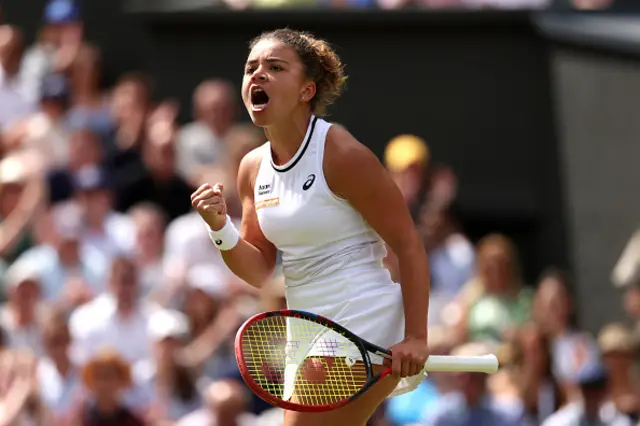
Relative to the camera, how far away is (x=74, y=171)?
10.1 meters

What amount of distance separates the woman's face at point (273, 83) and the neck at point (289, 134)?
3 centimetres

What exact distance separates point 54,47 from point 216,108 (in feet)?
5.93

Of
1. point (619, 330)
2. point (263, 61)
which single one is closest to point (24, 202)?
point (619, 330)

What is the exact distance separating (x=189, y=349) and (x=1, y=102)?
305 cm

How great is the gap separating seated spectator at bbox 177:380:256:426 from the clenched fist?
325cm

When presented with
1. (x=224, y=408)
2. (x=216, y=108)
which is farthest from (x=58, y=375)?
(x=216, y=108)

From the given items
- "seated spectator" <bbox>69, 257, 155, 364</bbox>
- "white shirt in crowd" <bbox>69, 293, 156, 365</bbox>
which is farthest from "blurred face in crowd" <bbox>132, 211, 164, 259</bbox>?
"white shirt in crowd" <bbox>69, 293, 156, 365</bbox>

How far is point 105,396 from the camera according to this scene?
27.0 feet

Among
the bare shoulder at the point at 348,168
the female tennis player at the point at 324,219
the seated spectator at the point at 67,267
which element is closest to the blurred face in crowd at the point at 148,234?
the seated spectator at the point at 67,267

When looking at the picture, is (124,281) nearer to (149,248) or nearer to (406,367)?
(149,248)

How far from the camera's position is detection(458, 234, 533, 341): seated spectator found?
9109mm

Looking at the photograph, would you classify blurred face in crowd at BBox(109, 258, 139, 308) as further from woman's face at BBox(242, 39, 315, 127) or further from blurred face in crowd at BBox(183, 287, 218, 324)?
woman's face at BBox(242, 39, 315, 127)

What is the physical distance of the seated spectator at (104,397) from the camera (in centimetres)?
820

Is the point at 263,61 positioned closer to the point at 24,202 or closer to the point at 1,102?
the point at 24,202
